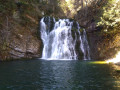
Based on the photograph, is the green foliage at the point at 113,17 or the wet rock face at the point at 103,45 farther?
the wet rock face at the point at 103,45

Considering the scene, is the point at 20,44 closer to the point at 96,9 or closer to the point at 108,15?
the point at 108,15

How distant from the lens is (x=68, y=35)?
22.8 meters

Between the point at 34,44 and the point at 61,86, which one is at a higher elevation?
the point at 34,44

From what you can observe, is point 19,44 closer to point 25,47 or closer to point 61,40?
point 25,47

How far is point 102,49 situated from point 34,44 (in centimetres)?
1246

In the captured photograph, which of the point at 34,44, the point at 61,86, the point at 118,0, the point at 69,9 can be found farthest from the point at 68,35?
the point at 69,9

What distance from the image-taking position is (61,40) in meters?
22.7

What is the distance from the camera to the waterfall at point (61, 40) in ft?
70.5

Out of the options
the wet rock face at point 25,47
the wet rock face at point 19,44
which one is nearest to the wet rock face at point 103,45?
the wet rock face at point 19,44

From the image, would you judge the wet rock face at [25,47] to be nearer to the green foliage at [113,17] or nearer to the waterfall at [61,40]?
the waterfall at [61,40]

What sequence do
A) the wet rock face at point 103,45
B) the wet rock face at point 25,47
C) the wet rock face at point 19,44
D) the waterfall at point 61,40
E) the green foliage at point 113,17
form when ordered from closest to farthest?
the wet rock face at point 19,44, the wet rock face at point 25,47, the green foliage at point 113,17, the waterfall at point 61,40, the wet rock face at point 103,45

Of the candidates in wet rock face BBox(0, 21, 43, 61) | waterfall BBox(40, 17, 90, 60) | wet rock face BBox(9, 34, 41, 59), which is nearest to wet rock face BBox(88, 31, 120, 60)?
waterfall BBox(40, 17, 90, 60)

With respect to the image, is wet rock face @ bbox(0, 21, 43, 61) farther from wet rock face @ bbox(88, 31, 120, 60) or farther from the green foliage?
the green foliage

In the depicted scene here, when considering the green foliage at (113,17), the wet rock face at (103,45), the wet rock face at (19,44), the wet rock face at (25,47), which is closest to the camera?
the wet rock face at (19,44)
